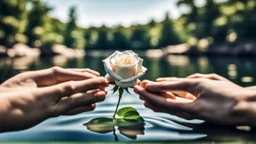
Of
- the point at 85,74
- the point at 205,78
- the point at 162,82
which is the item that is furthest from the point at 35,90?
the point at 205,78

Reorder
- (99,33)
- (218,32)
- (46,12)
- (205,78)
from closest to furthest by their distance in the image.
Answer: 1. (205,78)
2. (218,32)
3. (46,12)
4. (99,33)

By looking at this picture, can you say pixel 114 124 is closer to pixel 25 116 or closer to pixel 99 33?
pixel 25 116

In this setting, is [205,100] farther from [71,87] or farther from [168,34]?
[168,34]

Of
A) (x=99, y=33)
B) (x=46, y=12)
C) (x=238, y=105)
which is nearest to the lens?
(x=238, y=105)

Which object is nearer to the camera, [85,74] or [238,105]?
[238,105]

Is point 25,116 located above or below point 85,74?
below

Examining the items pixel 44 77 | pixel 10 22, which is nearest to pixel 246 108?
pixel 44 77

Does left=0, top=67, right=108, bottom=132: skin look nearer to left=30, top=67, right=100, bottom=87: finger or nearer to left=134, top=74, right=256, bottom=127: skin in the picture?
left=30, top=67, right=100, bottom=87: finger

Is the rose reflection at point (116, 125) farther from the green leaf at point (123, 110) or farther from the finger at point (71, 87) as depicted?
the finger at point (71, 87)
